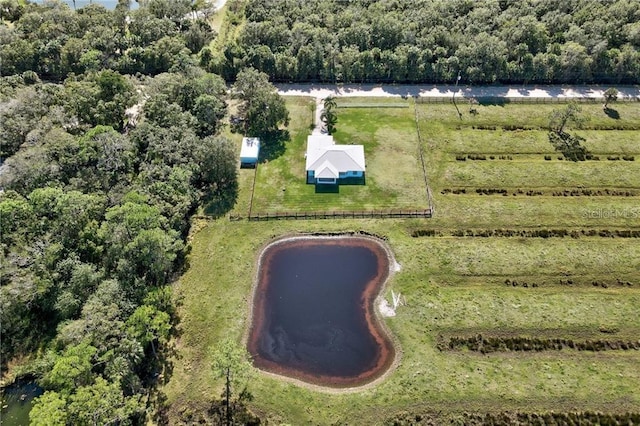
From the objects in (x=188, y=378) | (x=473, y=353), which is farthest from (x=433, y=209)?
(x=188, y=378)

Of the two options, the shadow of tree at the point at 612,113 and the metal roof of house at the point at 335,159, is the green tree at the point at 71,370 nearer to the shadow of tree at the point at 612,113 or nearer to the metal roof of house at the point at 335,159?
the metal roof of house at the point at 335,159

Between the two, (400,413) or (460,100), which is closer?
(400,413)

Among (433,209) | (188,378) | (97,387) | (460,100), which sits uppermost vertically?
(460,100)

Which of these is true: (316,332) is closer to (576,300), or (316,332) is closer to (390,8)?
(576,300)

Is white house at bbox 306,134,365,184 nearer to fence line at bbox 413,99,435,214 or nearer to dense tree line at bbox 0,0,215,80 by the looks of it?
fence line at bbox 413,99,435,214

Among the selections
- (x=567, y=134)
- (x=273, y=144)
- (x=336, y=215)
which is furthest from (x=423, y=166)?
(x=567, y=134)
